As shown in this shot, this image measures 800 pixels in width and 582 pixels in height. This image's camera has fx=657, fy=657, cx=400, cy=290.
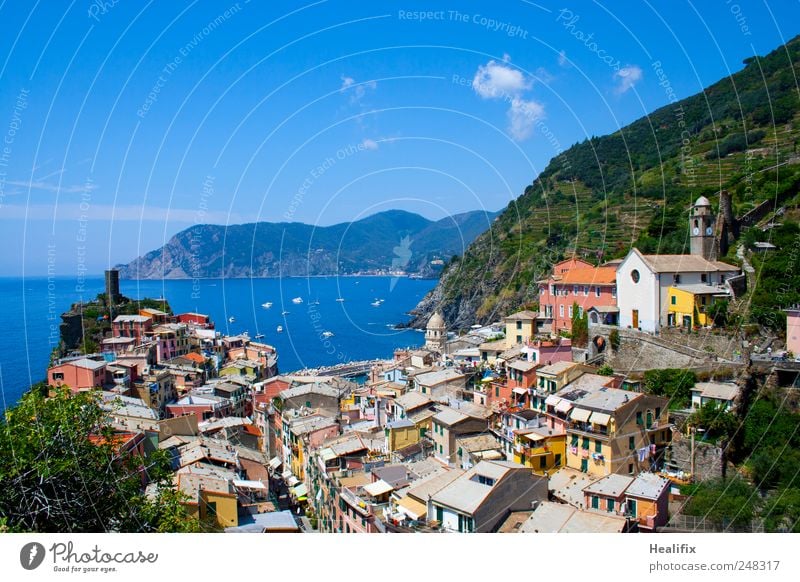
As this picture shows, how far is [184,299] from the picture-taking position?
74188 millimetres

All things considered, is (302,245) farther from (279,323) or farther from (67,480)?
(67,480)

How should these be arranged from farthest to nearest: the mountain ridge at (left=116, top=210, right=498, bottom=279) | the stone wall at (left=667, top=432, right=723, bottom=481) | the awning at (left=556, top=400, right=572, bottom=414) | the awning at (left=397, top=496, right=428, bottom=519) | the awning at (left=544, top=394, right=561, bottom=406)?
1. the mountain ridge at (left=116, top=210, right=498, bottom=279)
2. the awning at (left=544, top=394, right=561, bottom=406)
3. the awning at (left=556, top=400, right=572, bottom=414)
4. the stone wall at (left=667, top=432, right=723, bottom=481)
5. the awning at (left=397, top=496, right=428, bottom=519)

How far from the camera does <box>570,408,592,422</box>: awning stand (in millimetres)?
10688

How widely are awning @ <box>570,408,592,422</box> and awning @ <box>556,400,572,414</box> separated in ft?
1.12

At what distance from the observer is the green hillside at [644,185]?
76.6 feet

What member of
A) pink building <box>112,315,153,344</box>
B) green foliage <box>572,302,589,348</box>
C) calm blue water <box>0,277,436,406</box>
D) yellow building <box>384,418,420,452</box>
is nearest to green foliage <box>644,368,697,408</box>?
green foliage <box>572,302,589,348</box>

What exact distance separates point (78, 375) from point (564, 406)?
13.9 m

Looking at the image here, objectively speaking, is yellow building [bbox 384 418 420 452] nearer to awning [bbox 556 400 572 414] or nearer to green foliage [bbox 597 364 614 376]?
awning [bbox 556 400 572 414]

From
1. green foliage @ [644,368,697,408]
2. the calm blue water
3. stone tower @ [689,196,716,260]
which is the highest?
stone tower @ [689,196,716,260]

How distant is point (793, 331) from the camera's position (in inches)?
465

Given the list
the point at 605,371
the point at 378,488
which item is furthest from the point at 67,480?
the point at 605,371

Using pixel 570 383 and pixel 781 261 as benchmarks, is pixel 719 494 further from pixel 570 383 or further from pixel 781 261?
pixel 781 261

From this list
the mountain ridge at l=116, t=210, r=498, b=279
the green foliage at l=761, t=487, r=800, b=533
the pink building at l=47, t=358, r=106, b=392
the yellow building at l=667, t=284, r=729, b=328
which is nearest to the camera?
the green foliage at l=761, t=487, r=800, b=533
